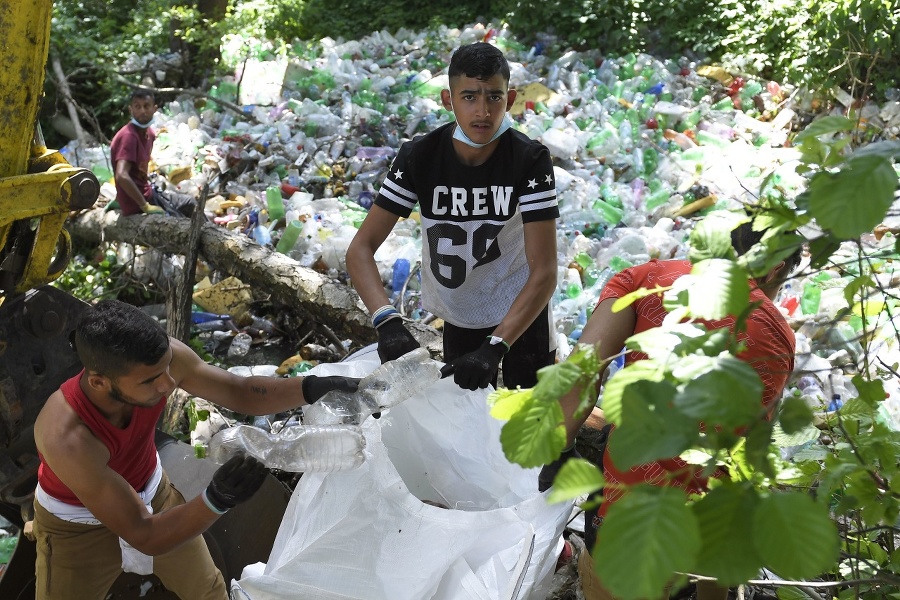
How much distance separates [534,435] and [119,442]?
1.59 metres

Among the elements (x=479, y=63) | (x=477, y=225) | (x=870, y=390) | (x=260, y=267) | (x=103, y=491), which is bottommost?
(x=260, y=267)

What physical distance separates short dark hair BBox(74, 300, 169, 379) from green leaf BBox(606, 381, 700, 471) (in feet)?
5.13

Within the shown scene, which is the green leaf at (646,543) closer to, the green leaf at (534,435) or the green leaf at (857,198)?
the green leaf at (534,435)

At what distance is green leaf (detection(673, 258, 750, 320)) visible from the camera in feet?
3.39

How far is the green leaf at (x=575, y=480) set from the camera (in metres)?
0.99

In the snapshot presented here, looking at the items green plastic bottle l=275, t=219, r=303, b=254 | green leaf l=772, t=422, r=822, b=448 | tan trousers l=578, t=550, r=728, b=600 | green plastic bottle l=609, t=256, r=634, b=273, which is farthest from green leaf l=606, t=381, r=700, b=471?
green plastic bottle l=275, t=219, r=303, b=254

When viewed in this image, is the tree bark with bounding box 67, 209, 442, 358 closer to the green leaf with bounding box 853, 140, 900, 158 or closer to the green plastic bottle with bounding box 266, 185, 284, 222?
the green plastic bottle with bounding box 266, 185, 284, 222

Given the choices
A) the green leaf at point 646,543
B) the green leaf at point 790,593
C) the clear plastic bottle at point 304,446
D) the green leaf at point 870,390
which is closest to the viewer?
the green leaf at point 646,543

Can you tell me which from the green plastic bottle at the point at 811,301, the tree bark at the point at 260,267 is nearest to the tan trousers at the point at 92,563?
the tree bark at the point at 260,267

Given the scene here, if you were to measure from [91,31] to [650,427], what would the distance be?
36.2 feet

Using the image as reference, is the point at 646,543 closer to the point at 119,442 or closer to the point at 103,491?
the point at 103,491

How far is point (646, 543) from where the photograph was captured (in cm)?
87

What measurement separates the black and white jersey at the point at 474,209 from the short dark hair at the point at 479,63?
22 centimetres

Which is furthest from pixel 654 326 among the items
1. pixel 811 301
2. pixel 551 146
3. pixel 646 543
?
pixel 551 146
